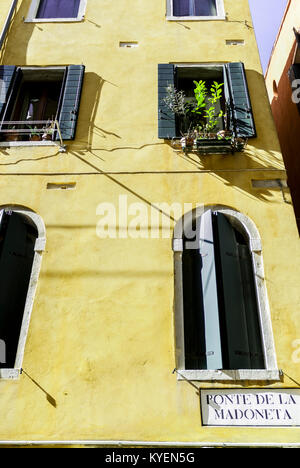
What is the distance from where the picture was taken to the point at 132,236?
17.9ft

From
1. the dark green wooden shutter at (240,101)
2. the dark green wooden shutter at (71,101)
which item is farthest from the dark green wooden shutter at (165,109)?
the dark green wooden shutter at (71,101)

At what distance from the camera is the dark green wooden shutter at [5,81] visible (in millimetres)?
6804

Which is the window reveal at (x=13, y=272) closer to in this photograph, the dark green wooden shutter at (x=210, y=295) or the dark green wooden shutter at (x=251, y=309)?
the dark green wooden shutter at (x=210, y=295)

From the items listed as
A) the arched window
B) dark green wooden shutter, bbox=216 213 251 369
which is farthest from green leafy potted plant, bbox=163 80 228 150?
dark green wooden shutter, bbox=216 213 251 369

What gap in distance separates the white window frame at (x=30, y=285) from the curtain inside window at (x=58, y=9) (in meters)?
4.59

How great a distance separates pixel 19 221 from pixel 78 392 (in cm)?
239

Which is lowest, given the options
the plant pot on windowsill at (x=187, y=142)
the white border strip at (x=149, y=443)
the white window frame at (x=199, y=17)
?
the white border strip at (x=149, y=443)

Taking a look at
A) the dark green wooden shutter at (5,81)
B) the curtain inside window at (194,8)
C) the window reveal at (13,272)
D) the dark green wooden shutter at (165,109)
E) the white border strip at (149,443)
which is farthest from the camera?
the curtain inside window at (194,8)

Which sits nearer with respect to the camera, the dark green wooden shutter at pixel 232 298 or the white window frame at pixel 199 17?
the dark green wooden shutter at pixel 232 298

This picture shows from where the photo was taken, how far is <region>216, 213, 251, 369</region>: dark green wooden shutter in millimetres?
4542

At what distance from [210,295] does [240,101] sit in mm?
3301

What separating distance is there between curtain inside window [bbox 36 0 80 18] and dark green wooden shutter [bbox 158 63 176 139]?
8.23ft
